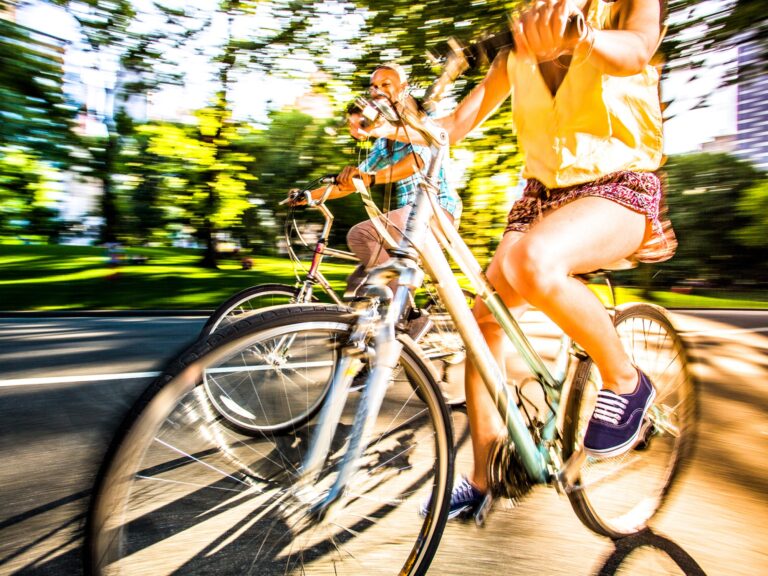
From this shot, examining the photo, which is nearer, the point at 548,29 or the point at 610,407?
the point at 548,29

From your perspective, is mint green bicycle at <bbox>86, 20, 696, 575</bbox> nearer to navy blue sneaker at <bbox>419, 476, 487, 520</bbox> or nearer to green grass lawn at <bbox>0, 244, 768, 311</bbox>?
navy blue sneaker at <bbox>419, 476, 487, 520</bbox>

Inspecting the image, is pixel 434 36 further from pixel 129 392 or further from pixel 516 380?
pixel 516 380

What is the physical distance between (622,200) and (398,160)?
0.83 meters

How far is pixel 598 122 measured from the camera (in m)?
1.83

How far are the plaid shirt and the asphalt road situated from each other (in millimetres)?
1350

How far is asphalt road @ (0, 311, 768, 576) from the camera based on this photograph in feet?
6.58

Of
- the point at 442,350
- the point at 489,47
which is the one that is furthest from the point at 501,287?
the point at 442,350

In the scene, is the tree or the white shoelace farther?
the tree

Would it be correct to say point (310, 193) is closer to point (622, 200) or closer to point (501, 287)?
point (501, 287)

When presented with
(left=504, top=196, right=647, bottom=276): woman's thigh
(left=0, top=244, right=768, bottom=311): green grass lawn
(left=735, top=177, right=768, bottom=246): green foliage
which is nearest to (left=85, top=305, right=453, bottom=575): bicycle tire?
(left=504, top=196, right=647, bottom=276): woman's thigh

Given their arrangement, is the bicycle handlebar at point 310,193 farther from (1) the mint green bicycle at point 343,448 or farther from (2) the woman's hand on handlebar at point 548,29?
(2) the woman's hand on handlebar at point 548,29

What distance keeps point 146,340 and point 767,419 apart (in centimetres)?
569

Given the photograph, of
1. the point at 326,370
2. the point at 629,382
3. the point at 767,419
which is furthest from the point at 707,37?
the point at 326,370

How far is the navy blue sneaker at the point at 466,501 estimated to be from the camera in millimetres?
1982
